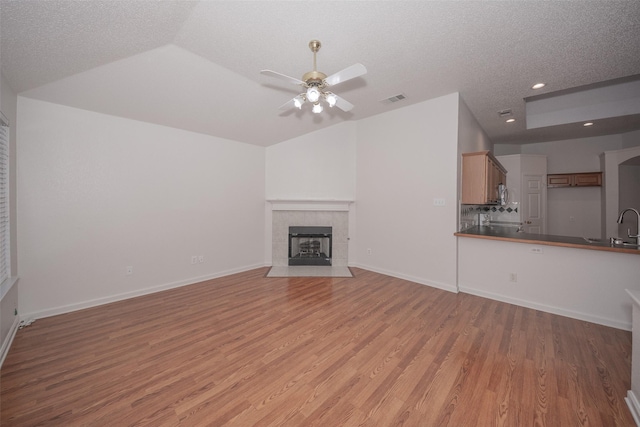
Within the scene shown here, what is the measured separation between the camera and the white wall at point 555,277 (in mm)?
2607

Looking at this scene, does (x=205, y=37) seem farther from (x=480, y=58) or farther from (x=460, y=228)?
(x=460, y=228)

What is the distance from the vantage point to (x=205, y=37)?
7.34 feet

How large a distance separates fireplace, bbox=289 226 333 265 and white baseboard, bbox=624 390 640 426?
13.1 feet

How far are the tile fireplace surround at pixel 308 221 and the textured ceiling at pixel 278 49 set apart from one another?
2201mm

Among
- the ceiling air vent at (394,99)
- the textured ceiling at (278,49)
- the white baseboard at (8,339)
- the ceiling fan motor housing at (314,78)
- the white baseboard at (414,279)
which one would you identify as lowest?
the white baseboard at (8,339)

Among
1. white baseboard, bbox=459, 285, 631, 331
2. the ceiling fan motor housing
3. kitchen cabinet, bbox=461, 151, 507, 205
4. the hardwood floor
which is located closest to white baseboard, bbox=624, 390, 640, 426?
the hardwood floor

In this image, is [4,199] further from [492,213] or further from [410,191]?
[492,213]

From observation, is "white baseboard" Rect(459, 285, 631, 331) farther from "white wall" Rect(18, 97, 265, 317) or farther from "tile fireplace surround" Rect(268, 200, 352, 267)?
"white wall" Rect(18, 97, 265, 317)

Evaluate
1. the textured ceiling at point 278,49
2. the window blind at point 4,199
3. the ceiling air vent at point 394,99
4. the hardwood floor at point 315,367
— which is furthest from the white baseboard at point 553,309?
the window blind at point 4,199

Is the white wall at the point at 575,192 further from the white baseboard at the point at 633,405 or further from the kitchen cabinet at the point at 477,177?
the white baseboard at the point at 633,405

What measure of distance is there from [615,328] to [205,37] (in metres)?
5.36

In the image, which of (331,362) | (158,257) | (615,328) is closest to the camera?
(331,362)

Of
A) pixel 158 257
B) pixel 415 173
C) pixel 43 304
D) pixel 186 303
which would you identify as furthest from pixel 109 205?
pixel 415 173

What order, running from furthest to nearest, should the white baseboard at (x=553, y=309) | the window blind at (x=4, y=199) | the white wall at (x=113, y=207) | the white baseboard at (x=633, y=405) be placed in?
the white wall at (x=113, y=207), the white baseboard at (x=553, y=309), the window blind at (x=4, y=199), the white baseboard at (x=633, y=405)
